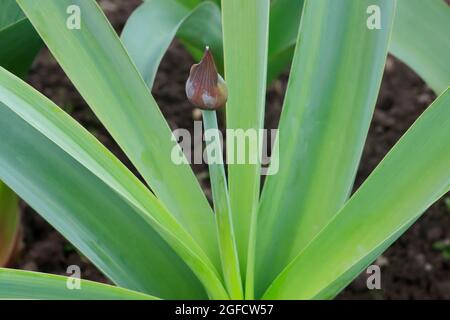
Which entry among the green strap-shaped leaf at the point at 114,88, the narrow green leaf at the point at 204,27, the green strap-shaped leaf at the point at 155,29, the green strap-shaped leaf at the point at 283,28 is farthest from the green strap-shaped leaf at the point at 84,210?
the green strap-shaped leaf at the point at 283,28

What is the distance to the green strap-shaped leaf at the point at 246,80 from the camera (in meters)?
0.70

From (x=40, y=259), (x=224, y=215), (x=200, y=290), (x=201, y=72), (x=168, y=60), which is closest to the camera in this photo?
(x=201, y=72)

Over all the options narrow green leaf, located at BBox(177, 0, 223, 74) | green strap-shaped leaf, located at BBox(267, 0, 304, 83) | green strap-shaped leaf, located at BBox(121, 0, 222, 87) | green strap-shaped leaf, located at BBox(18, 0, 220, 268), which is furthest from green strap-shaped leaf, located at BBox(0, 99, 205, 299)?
green strap-shaped leaf, located at BBox(267, 0, 304, 83)

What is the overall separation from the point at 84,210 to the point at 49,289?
0.30ft

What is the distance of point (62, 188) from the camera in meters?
0.70

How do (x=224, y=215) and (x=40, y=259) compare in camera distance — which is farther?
(x=40, y=259)

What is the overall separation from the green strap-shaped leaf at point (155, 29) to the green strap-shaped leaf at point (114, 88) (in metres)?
0.11

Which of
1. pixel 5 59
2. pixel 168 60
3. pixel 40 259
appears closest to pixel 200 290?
pixel 5 59

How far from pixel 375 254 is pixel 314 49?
216 millimetres

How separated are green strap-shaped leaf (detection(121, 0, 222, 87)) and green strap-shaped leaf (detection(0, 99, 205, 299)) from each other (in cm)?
16

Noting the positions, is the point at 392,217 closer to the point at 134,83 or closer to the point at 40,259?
the point at 134,83

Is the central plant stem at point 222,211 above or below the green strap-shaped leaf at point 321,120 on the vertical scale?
below

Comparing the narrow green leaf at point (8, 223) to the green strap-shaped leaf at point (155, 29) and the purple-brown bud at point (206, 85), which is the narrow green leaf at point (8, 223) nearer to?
the green strap-shaped leaf at point (155, 29)

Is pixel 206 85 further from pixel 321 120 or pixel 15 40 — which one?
pixel 15 40
